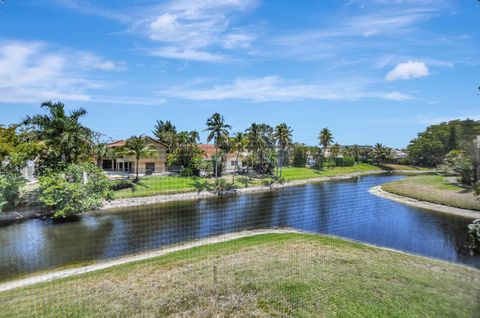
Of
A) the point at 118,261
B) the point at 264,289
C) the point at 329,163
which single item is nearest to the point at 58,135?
the point at 118,261

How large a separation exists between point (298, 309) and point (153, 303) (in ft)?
4.71

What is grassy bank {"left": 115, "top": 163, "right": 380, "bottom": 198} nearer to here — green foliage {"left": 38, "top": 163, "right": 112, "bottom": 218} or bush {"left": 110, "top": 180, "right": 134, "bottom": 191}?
bush {"left": 110, "top": 180, "right": 134, "bottom": 191}

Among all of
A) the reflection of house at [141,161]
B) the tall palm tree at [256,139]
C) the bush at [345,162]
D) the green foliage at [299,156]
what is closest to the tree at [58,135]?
the reflection of house at [141,161]

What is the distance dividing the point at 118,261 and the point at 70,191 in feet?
13.0

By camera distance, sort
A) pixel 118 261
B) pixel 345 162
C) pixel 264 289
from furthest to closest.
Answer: pixel 345 162
pixel 118 261
pixel 264 289

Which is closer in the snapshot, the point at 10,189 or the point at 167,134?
the point at 10,189

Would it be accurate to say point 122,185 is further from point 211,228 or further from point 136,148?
point 211,228

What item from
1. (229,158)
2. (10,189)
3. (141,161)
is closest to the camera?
(10,189)

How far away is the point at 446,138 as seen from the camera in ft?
7.29

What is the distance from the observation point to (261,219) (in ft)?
27.0

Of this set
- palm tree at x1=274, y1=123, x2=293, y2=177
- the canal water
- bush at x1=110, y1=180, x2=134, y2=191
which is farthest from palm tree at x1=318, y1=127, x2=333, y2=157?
bush at x1=110, y1=180, x2=134, y2=191

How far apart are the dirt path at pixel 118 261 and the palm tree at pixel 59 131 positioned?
5141 mm

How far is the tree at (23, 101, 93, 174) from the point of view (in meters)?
8.50

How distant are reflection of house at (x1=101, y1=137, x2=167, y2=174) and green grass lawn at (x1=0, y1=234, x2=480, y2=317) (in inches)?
368
